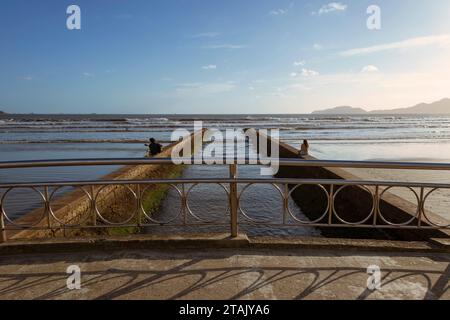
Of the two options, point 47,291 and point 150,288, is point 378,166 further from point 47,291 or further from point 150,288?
point 47,291

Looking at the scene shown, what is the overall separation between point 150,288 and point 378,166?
8.51ft

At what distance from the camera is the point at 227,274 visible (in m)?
2.83

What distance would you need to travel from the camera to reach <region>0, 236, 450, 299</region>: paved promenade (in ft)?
8.33

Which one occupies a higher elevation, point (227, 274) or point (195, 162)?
point (195, 162)

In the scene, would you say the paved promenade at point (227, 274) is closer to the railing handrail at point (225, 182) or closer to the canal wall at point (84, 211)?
the canal wall at point (84, 211)

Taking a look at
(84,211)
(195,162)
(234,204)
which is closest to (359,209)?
(234,204)

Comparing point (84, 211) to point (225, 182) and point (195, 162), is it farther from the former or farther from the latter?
point (225, 182)

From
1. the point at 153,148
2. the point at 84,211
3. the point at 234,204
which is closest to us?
the point at 234,204

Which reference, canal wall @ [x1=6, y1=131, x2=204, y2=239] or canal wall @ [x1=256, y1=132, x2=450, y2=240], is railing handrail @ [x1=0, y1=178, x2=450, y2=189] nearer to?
canal wall @ [x1=6, y1=131, x2=204, y2=239]

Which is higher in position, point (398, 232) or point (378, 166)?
point (378, 166)

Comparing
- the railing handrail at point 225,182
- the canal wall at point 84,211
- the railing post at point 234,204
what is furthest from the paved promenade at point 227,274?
the railing handrail at point 225,182

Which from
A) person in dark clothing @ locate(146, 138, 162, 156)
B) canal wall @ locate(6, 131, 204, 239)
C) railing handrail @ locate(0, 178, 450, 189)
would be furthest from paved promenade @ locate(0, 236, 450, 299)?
person in dark clothing @ locate(146, 138, 162, 156)
